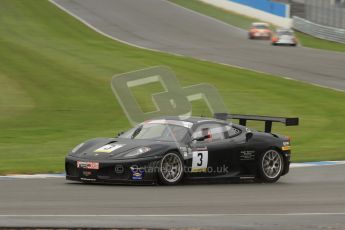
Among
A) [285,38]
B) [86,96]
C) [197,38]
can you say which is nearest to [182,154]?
[86,96]

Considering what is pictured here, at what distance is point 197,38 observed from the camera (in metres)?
54.7

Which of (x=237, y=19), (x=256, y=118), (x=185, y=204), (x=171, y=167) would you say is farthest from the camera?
(x=237, y=19)

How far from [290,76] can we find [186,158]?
24729 millimetres

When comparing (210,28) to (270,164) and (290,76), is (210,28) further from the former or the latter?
(270,164)

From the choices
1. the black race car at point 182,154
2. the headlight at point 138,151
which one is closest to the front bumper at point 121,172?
the black race car at point 182,154

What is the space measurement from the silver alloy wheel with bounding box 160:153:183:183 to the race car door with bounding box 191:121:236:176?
33cm

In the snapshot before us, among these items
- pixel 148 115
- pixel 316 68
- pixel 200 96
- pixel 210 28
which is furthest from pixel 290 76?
pixel 210 28

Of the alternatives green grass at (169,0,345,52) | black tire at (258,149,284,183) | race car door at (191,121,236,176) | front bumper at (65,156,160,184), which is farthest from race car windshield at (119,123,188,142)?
green grass at (169,0,345,52)

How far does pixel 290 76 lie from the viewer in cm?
3831

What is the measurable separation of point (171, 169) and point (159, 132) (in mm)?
849

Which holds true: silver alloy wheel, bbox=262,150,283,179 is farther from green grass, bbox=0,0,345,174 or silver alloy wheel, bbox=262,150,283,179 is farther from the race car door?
green grass, bbox=0,0,345,174

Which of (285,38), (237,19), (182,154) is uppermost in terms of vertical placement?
(237,19)

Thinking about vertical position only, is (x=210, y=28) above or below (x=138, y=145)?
above

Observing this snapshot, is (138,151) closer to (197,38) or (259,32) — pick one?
(197,38)
